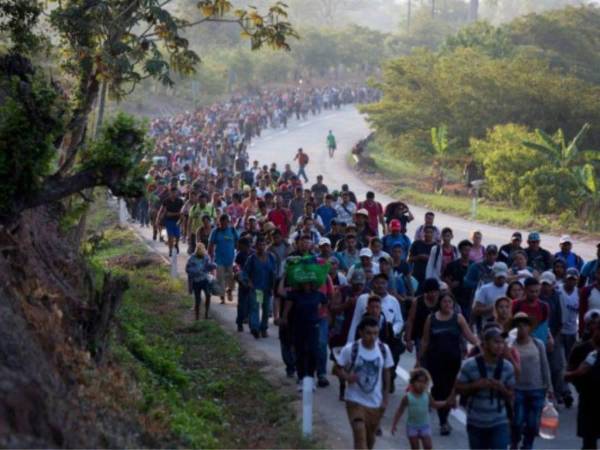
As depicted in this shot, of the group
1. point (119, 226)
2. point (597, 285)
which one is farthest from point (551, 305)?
point (119, 226)

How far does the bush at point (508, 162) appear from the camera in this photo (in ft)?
115

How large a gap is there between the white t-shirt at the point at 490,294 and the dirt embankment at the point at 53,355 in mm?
4138

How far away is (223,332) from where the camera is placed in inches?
648

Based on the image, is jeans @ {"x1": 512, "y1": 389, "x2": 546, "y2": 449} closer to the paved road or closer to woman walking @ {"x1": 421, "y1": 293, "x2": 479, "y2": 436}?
woman walking @ {"x1": 421, "y1": 293, "x2": 479, "y2": 436}

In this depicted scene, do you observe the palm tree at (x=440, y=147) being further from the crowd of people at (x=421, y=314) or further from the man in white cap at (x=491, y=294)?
the man in white cap at (x=491, y=294)

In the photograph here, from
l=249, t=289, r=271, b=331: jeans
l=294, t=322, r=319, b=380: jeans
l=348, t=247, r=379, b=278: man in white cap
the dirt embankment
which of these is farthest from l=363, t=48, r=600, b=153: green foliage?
the dirt embankment

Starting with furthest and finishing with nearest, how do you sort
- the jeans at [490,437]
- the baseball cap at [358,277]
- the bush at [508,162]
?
the bush at [508,162] → the baseball cap at [358,277] → the jeans at [490,437]

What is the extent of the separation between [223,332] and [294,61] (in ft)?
248

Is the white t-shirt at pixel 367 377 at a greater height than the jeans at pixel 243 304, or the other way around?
the white t-shirt at pixel 367 377

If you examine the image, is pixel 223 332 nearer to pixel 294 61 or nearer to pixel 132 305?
pixel 132 305

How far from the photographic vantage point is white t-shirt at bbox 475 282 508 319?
1284 cm

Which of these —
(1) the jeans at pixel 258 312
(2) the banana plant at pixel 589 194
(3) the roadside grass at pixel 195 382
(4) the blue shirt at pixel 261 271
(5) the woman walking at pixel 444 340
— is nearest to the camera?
(3) the roadside grass at pixel 195 382

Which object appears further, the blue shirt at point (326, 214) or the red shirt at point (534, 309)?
the blue shirt at point (326, 214)

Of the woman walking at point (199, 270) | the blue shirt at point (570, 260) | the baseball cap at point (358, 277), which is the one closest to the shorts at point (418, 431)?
the baseball cap at point (358, 277)
